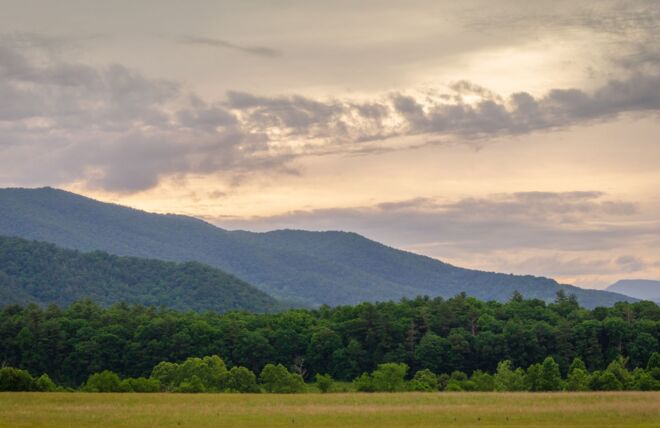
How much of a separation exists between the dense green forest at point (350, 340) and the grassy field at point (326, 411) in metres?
55.0

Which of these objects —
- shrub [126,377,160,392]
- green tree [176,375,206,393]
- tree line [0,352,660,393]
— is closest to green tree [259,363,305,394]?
tree line [0,352,660,393]

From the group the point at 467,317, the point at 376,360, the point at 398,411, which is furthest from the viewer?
the point at 467,317

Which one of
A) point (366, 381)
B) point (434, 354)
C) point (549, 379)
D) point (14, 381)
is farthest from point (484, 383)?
point (14, 381)

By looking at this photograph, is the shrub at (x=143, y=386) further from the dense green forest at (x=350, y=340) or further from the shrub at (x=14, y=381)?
the dense green forest at (x=350, y=340)

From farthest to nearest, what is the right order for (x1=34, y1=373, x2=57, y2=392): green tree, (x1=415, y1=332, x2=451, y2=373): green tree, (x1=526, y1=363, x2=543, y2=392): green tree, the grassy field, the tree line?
(x1=415, y1=332, x2=451, y2=373): green tree < (x1=526, y1=363, x2=543, y2=392): green tree < the tree line < (x1=34, y1=373, x2=57, y2=392): green tree < the grassy field

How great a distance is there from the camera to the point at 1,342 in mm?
147375

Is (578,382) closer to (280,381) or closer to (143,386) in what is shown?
(280,381)

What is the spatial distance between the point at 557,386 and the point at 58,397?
4949 cm

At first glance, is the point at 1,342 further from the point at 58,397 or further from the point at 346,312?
the point at 58,397

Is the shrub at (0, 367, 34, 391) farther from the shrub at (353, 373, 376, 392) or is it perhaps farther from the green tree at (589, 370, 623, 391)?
Answer: the green tree at (589, 370, 623, 391)

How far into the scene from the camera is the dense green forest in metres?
132

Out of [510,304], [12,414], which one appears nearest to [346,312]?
[510,304]

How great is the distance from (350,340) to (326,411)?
240 feet

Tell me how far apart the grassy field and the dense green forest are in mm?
55017
